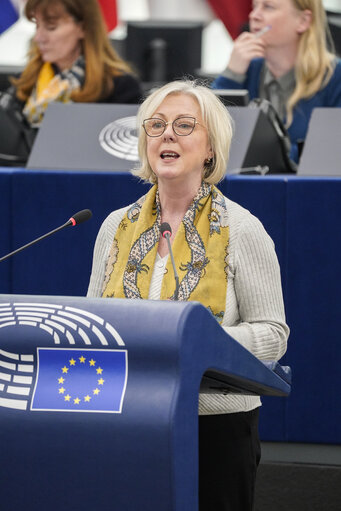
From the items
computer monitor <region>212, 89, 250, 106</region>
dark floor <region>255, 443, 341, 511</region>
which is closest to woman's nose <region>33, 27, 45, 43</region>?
computer monitor <region>212, 89, 250, 106</region>

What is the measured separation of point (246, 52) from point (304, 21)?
10.2 inches

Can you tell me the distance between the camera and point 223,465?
1.97 m

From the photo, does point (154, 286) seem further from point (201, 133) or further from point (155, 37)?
point (155, 37)

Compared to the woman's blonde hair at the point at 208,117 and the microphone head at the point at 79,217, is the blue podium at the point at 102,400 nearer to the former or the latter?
the microphone head at the point at 79,217

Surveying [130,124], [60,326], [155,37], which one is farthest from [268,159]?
[155,37]

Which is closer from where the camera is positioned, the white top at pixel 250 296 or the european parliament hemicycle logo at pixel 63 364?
the european parliament hemicycle logo at pixel 63 364

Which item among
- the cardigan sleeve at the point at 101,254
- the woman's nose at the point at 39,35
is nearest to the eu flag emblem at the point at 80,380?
the cardigan sleeve at the point at 101,254

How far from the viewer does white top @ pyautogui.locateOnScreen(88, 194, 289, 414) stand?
6.37 ft

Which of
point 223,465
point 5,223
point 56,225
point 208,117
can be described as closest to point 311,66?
point 56,225

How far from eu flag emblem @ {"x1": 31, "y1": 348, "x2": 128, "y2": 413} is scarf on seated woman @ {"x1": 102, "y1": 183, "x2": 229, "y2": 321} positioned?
403 mm

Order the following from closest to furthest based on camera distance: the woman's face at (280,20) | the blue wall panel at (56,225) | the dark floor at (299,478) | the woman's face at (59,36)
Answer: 1. the dark floor at (299,478)
2. the blue wall panel at (56,225)
3. the woman's face at (280,20)
4. the woman's face at (59,36)

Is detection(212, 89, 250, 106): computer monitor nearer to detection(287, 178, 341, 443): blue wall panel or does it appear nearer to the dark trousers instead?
detection(287, 178, 341, 443): blue wall panel

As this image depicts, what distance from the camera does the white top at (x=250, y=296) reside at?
76.5 inches

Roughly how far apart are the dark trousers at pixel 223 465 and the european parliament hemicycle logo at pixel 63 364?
46 centimetres
